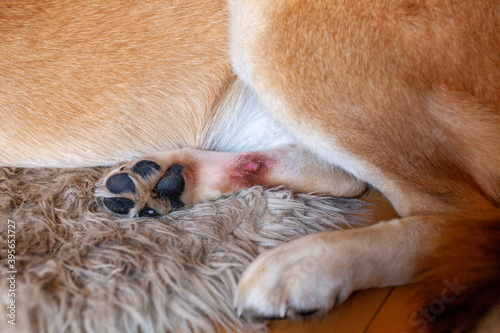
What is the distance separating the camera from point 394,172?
814 millimetres

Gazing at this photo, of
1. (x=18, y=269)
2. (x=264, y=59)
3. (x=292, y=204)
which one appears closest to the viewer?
(x=18, y=269)

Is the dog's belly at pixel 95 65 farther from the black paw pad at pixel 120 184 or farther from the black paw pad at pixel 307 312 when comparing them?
the black paw pad at pixel 307 312

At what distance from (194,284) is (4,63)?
0.74m

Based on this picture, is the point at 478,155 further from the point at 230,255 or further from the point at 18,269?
the point at 18,269

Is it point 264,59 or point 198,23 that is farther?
point 198,23

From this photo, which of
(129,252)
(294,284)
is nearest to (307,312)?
(294,284)

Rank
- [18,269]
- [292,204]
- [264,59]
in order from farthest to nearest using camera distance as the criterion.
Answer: [292,204]
[264,59]
[18,269]

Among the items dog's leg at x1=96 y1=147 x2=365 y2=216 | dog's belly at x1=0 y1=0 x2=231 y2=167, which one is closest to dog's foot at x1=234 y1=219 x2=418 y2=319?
dog's leg at x1=96 y1=147 x2=365 y2=216

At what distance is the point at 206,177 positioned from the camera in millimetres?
1042

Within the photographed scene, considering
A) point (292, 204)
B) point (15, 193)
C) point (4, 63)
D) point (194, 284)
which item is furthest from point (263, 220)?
point (4, 63)

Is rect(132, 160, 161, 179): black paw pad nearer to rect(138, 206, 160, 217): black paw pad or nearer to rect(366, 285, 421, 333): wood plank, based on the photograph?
rect(138, 206, 160, 217): black paw pad

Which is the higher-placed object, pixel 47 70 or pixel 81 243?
pixel 47 70

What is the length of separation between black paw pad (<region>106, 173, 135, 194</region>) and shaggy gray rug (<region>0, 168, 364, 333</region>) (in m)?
0.06

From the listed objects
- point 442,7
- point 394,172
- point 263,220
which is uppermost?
point 442,7
